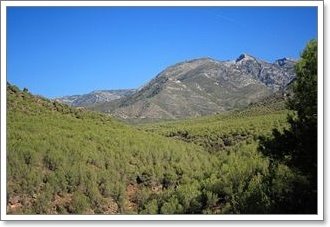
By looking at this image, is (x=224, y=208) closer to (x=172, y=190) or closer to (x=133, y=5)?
(x=172, y=190)

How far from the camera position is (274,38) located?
6676mm

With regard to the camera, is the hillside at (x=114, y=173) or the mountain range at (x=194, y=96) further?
the mountain range at (x=194, y=96)

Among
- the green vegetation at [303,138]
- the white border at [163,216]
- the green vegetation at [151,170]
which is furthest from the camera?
the green vegetation at [151,170]

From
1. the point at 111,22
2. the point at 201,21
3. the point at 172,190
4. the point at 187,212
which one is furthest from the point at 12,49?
the point at 172,190

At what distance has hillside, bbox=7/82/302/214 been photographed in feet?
21.2

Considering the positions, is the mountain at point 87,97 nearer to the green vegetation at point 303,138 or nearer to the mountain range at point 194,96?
the green vegetation at point 303,138

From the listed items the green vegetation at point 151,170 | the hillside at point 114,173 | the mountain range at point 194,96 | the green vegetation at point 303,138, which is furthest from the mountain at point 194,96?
the green vegetation at point 303,138

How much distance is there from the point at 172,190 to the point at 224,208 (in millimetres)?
1988

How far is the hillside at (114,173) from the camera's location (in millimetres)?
6461

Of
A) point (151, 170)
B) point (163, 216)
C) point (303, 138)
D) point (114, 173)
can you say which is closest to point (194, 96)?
point (151, 170)

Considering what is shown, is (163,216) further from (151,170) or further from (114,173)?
(151,170)

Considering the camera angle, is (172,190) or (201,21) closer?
(201,21)

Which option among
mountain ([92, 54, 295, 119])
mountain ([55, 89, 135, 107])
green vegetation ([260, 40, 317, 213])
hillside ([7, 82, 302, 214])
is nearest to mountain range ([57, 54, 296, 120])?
mountain ([92, 54, 295, 119])

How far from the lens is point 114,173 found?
8547 mm
